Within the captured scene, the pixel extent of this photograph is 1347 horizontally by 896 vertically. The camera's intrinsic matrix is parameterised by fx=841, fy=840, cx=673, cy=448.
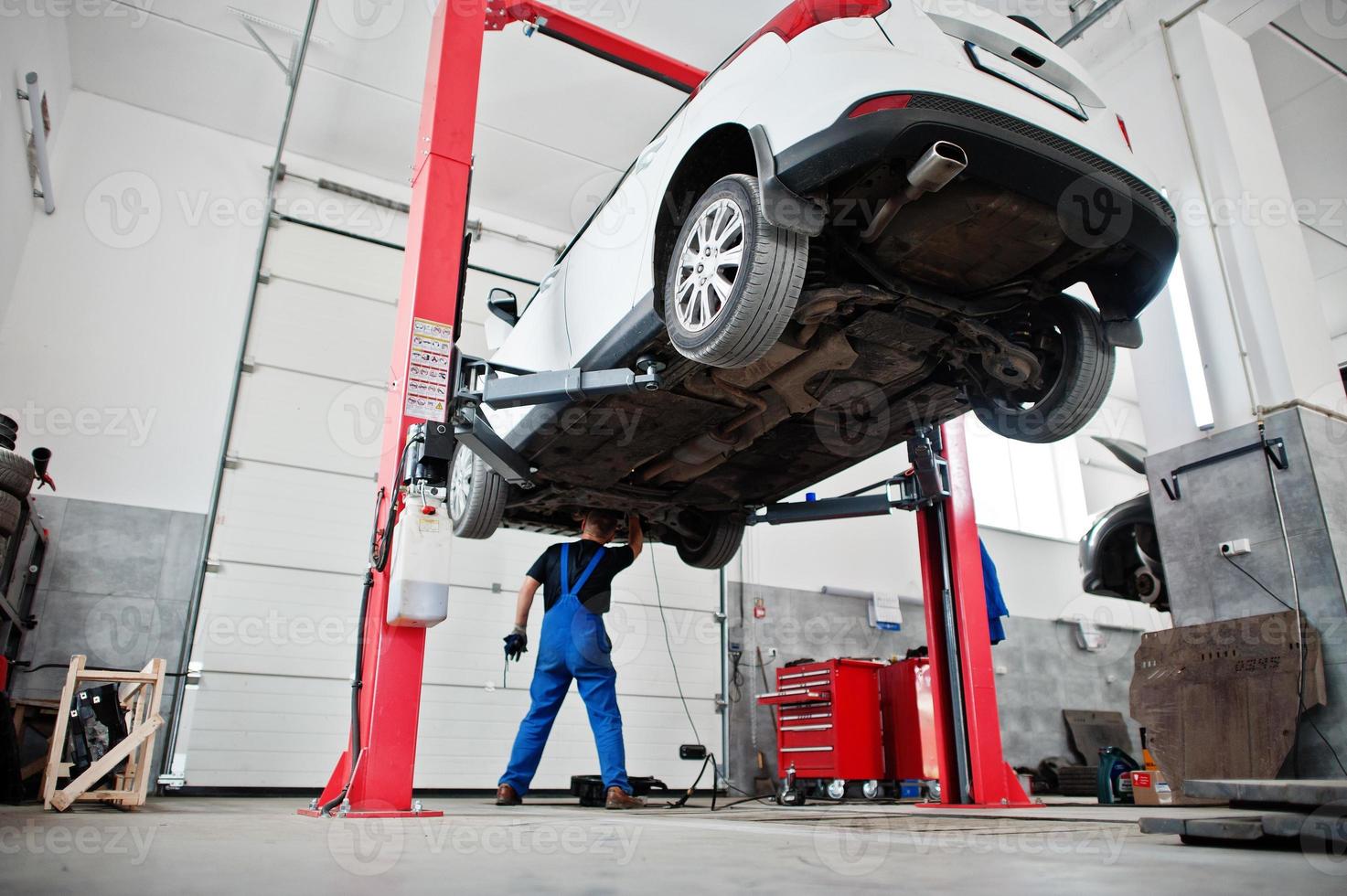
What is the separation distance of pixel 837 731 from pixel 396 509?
400cm

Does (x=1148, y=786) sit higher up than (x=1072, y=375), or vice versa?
(x=1072, y=375)

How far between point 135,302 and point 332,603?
2.94m

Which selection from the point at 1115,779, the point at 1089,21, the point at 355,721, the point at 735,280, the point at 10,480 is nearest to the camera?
the point at 735,280

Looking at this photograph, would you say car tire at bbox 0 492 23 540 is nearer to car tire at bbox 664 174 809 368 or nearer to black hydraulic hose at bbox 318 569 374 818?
black hydraulic hose at bbox 318 569 374 818

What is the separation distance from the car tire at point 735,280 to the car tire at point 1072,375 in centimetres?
108

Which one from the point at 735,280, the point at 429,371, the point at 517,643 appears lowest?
the point at 517,643

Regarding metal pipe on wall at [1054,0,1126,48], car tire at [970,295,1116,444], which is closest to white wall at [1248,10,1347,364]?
metal pipe on wall at [1054,0,1126,48]

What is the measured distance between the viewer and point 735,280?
→ 2.44 m

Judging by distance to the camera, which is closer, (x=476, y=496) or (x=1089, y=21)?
(x=476, y=496)

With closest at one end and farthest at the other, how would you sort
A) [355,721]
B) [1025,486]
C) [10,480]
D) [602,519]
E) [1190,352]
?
[355,721], [10,480], [602,519], [1190,352], [1025,486]

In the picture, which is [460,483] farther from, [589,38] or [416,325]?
[589,38]

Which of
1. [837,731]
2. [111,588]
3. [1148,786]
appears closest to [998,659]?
[837,731]

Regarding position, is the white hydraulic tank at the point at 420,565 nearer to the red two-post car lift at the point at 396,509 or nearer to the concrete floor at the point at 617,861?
the red two-post car lift at the point at 396,509

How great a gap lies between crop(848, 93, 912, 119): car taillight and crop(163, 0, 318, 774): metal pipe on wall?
6137 mm
